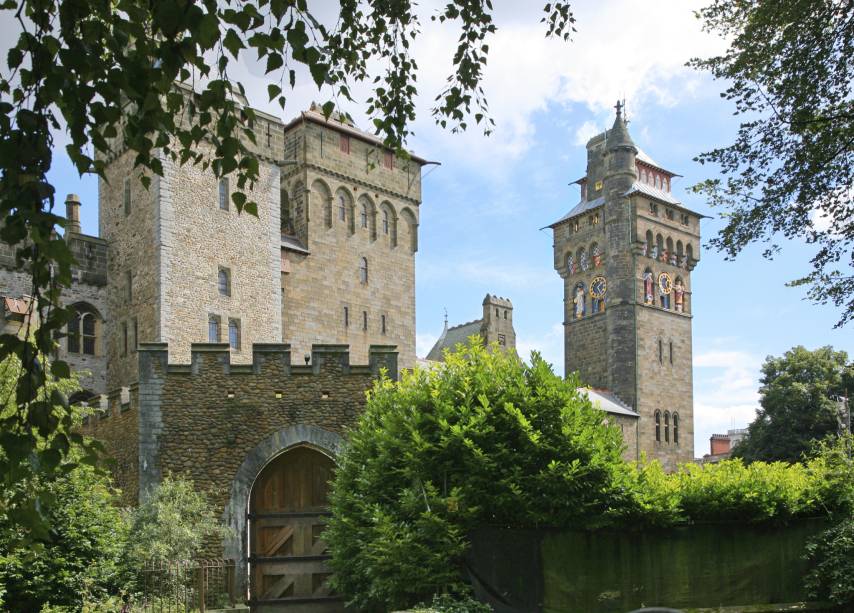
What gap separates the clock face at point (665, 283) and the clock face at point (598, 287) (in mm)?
3670

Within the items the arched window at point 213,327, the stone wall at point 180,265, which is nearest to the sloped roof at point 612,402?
the stone wall at point 180,265

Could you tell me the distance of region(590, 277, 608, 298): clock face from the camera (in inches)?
2458

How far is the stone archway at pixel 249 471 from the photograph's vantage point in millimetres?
18344

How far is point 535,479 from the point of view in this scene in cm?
1384

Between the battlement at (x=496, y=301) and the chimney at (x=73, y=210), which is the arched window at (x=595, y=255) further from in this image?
the chimney at (x=73, y=210)

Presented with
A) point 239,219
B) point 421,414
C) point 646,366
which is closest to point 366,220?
point 239,219

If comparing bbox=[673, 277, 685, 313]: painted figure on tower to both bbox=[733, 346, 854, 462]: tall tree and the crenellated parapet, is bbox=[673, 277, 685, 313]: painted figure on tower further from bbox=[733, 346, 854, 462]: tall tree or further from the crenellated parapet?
the crenellated parapet

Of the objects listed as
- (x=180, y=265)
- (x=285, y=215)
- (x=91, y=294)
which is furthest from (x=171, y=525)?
(x=285, y=215)

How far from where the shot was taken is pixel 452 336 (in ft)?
228

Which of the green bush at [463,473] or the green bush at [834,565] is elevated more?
the green bush at [463,473]

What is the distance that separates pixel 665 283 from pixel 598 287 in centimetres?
448

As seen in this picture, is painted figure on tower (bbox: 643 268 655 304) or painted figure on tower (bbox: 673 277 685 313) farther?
painted figure on tower (bbox: 673 277 685 313)

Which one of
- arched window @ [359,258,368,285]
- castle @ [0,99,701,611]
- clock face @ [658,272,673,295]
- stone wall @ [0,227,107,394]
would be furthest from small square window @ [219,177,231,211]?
clock face @ [658,272,673,295]

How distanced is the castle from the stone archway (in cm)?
4
